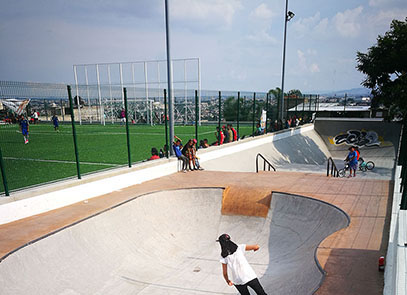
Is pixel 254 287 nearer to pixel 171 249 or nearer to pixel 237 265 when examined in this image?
pixel 237 265

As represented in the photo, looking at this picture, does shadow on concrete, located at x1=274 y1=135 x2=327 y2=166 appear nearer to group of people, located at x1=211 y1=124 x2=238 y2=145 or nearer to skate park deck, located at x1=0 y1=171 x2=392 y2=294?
group of people, located at x1=211 y1=124 x2=238 y2=145

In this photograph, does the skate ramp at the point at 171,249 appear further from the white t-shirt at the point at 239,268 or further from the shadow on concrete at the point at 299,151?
the shadow on concrete at the point at 299,151

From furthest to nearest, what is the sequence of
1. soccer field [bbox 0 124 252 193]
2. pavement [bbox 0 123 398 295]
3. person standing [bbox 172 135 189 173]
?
person standing [bbox 172 135 189 173] < soccer field [bbox 0 124 252 193] < pavement [bbox 0 123 398 295]

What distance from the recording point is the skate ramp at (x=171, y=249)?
5.11 metres

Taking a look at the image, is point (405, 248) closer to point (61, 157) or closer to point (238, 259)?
point (238, 259)

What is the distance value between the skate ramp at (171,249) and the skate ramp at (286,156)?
5445mm

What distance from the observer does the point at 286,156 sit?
21078 mm

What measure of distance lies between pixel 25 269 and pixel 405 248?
6.17 m

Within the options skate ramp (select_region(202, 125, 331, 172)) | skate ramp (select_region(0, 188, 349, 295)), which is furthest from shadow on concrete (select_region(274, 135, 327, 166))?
skate ramp (select_region(0, 188, 349, 295))

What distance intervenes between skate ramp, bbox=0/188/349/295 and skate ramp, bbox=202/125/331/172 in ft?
17.9

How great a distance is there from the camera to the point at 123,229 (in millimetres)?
7230

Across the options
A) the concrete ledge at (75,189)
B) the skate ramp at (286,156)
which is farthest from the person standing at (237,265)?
the skate ramp at (286,156)

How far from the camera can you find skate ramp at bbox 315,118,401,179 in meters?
24.3

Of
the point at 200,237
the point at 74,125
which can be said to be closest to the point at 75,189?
the point at 74,125
